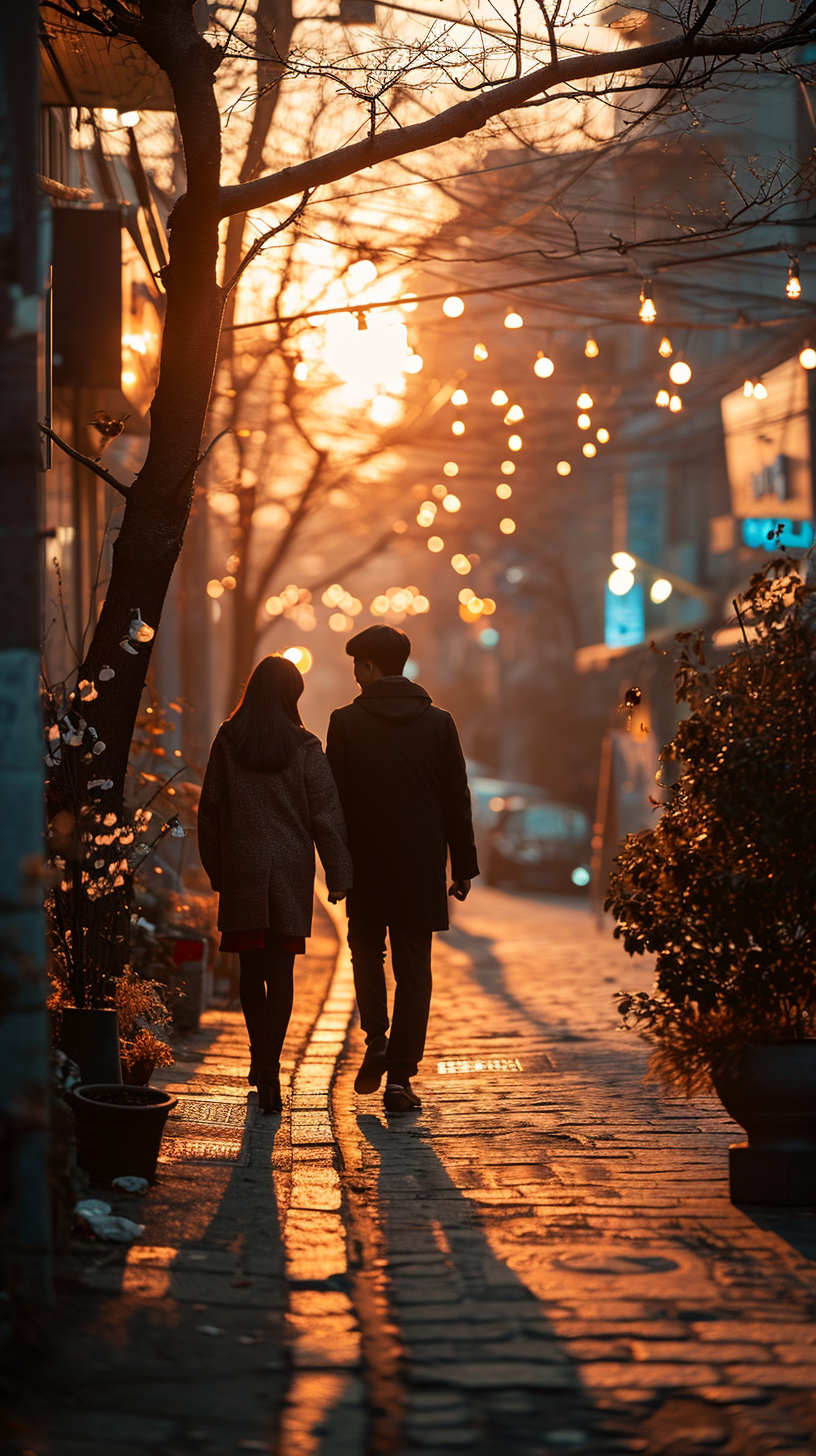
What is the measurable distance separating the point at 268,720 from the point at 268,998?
49.6 inches

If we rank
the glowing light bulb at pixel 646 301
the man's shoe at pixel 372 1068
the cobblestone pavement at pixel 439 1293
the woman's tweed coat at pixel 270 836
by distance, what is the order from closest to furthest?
the cobblestone pavement at pixel 439 1293 → the woman's tweed coat at pixel 270 836 → the man's shoe at pixel 372 1068 → the glowing light bulb at pixel 646 301

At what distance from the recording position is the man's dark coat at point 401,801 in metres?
7.60

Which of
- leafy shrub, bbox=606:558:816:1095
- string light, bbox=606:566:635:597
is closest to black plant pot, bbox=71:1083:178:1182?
leafy shrub, bbox=606:558:816:1095

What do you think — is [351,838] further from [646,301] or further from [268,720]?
[646,301]

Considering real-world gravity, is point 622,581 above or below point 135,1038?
above

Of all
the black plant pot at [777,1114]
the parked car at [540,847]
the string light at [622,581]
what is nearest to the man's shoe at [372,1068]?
the black plant pot at [777,1114]

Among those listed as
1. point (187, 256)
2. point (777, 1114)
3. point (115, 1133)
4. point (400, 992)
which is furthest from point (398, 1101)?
point (187, 256)

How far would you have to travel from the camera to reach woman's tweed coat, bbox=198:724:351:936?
23.5 feet

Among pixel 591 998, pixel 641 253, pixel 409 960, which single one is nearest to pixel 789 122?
pixel 641 253

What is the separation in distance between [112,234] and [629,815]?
1070cm

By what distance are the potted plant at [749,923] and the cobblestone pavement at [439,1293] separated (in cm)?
35

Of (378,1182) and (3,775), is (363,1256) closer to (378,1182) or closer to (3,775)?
(378,1182)

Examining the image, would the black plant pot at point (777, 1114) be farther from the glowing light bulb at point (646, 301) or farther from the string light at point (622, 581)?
the string light at point (622, 581)

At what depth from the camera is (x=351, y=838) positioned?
25.5ft
